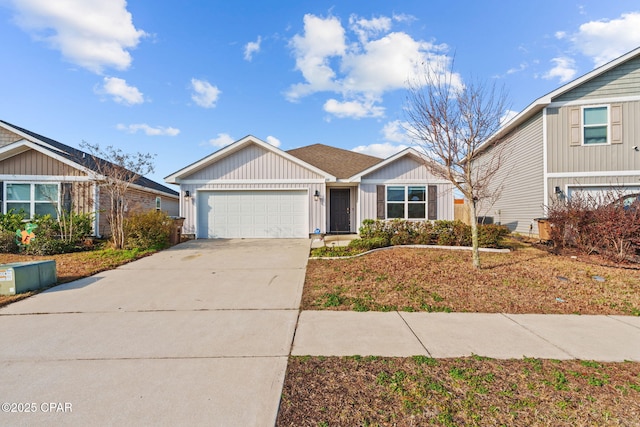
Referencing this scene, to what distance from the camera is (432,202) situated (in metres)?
12.4

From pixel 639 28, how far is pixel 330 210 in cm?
1281

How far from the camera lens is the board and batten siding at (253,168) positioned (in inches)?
493

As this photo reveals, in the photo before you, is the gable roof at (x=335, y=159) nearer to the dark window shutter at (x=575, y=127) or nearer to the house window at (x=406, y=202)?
the house window at (x=406, y=202)

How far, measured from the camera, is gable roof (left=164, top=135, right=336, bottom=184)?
12159 millimetres

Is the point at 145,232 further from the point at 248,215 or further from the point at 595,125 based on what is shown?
the point at 595,125

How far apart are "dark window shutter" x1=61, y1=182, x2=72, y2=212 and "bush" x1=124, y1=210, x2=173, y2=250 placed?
3.05 metres

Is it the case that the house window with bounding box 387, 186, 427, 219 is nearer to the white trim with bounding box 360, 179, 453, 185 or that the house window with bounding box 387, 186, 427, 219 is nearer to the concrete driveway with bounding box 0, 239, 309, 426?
the white trim with bounding box 360, 179, 453, 185

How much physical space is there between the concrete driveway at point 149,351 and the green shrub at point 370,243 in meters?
3.31

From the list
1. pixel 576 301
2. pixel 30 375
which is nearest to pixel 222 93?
pixel 30 375

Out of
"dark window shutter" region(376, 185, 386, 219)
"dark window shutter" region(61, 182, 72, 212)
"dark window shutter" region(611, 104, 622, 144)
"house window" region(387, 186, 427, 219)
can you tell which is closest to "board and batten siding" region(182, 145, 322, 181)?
"dark window shutter" region(376, 185, 386, 219)

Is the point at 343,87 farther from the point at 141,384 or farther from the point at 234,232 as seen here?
the point at 141,384

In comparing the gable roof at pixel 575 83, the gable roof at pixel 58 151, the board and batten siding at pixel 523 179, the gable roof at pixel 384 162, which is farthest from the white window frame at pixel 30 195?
the board and batten siding at pixel 523 179

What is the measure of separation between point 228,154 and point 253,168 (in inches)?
49.1

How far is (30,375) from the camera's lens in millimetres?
2725
